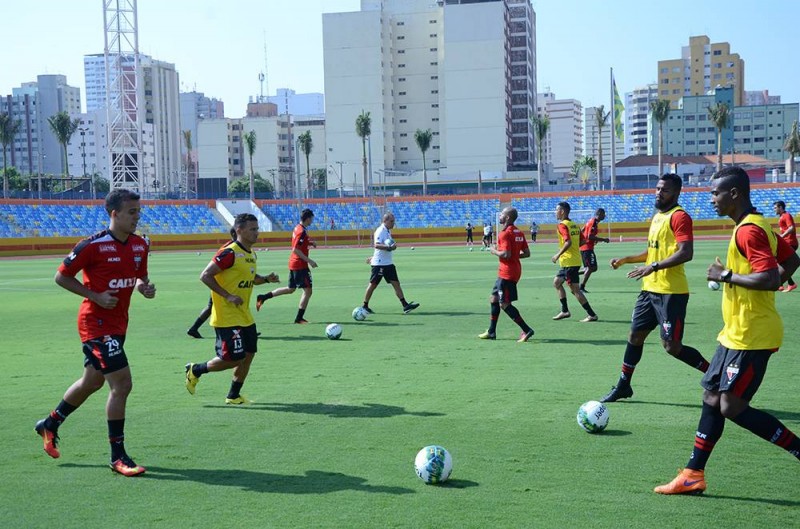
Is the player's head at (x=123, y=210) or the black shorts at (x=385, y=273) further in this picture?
the black shorts at (x=385, y=273)

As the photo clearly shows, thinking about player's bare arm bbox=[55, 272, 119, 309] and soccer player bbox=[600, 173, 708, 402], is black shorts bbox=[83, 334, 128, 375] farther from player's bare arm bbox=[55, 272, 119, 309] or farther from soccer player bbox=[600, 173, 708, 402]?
soccer player bbox=[600, 173, 708, 402]

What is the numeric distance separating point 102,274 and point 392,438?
2.93m

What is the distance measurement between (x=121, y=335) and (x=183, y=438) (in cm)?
141

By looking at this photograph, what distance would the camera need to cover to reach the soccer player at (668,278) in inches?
327

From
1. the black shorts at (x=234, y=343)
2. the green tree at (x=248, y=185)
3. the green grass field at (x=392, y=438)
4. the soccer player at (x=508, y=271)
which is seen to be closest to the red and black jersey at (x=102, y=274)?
the green grass field at (x=392, y=438)

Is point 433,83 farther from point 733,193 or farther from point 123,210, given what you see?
point 733,193

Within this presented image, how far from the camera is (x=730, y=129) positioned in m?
151

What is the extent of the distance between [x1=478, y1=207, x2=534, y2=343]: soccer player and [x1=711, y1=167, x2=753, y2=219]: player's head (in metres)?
7.21

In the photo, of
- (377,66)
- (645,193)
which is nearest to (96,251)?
(645,193)

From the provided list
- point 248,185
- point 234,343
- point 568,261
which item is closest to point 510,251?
point 568,261

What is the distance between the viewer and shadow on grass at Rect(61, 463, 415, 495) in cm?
605

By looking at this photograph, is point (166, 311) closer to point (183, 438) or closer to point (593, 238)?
Answer: point (593, 238)

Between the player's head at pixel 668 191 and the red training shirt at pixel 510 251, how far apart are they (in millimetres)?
4684

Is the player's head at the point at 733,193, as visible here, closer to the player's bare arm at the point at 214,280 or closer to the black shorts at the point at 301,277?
the player's bare arm at the point at 214,280
